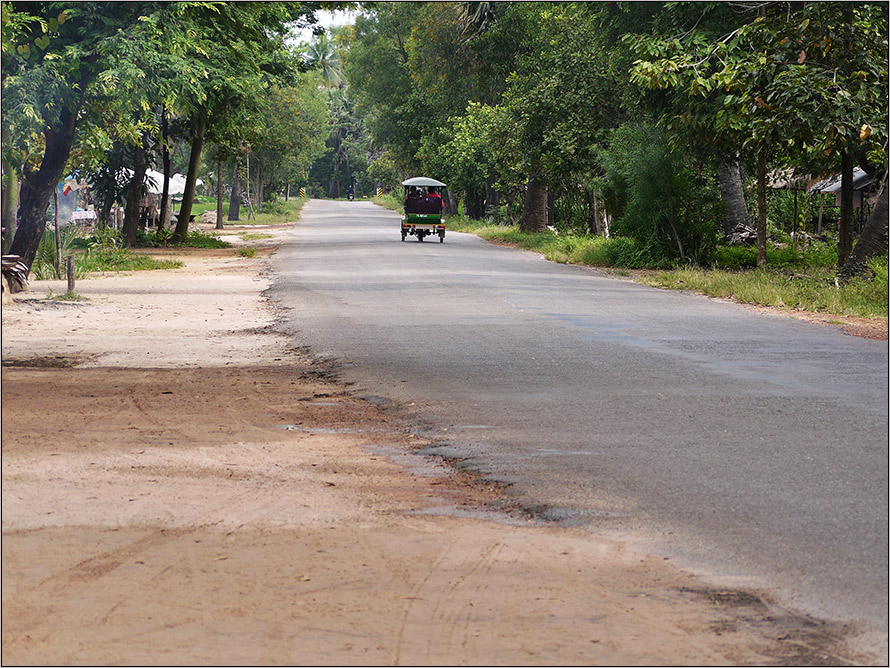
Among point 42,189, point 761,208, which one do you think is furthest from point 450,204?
point 42,189

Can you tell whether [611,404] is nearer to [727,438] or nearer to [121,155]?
[727,438]

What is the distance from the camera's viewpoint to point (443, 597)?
516cm

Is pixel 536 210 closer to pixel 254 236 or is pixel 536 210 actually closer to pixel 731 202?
pixel 254 236

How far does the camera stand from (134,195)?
3903cm

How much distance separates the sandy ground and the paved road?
1.57 ft

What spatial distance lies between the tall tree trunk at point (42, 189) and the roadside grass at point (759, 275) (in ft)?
40.7

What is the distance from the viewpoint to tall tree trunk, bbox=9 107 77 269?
22047 millimetres

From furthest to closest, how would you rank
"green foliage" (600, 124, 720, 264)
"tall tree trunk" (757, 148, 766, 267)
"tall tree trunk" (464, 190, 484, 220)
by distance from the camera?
"tall tree trunk" (464, 190, 484, 220) < "green foliage" (600, 124, 720, 264) < "tall tree trunk" (757, 148, 766, 267)

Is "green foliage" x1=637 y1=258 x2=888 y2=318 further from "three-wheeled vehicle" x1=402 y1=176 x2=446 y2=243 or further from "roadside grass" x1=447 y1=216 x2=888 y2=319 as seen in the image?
"three-wheeled vehicle" x1=402 y1=176 x2=446 y2=243

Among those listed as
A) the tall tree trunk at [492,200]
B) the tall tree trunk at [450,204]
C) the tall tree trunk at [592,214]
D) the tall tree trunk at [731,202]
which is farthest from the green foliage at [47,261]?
the tall tree trunk at [450,204]

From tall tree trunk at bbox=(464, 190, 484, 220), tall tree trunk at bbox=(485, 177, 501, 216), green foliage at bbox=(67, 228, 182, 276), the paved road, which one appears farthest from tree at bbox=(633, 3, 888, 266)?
tall tree trunk at bbox=(464, 190, 484, 220)

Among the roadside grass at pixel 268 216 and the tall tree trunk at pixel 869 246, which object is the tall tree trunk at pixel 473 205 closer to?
the roadside grass at pixel 268 216

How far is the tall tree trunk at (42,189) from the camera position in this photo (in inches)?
868

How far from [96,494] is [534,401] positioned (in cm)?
451
